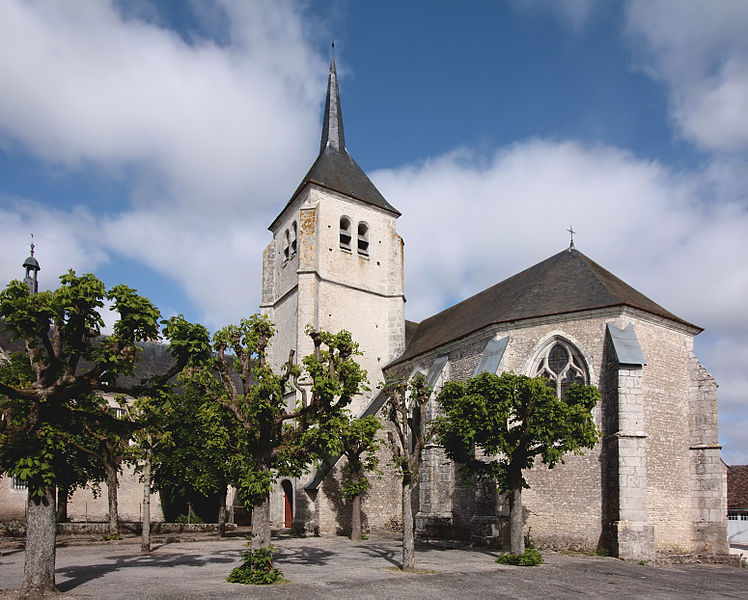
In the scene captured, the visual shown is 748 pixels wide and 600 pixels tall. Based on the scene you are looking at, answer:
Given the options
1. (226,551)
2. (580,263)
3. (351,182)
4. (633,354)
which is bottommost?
(226,551)

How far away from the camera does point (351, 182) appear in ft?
97.7

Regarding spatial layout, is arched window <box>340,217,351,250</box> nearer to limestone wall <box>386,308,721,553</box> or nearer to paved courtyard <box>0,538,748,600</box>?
limestone wall <box>386,308,721,553</box>

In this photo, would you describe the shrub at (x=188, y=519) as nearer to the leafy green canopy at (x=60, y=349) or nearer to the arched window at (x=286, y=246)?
the arched window at (x=286, y=246)

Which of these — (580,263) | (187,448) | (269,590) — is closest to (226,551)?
(187,448)

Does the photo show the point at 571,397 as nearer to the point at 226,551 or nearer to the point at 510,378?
the point at 510,378

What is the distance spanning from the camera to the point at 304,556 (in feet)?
51.8

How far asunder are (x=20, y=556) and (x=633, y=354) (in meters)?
16.9

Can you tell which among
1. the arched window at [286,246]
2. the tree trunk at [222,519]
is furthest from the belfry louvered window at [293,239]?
the tree trunk at [222,519]

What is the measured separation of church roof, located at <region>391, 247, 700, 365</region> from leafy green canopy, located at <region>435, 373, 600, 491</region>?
3931mm

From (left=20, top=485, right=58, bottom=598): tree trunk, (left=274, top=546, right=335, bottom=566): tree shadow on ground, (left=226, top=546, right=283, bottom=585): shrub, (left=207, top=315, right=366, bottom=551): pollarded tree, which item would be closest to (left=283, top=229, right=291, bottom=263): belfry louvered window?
(left=274, top=546, right=335, bottom=566): tree shadow on ground

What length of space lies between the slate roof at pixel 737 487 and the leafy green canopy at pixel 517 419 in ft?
70.5

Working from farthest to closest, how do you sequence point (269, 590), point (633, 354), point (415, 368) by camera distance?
point (415, 368), point (633, 354), point (269, 590)

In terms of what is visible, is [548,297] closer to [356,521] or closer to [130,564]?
[356,521]

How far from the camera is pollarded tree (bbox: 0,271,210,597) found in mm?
9594
